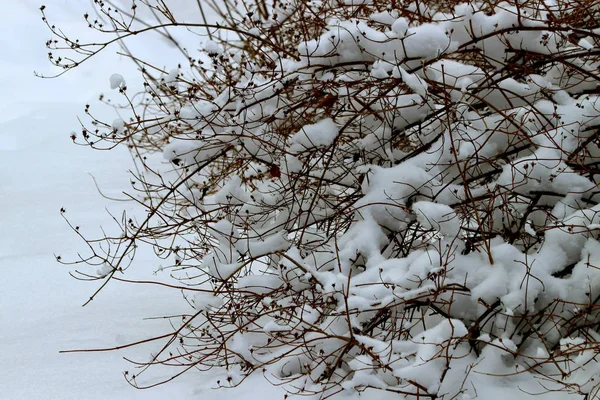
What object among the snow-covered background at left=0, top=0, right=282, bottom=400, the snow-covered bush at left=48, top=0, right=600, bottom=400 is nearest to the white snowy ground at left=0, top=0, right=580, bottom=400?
the snow-covered background at left=0, top=0, right=282, bottom=400

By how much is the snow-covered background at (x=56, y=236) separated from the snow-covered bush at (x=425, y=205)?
36cm

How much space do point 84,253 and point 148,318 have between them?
1681mm

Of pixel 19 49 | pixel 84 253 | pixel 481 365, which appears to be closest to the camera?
pixel 481 365

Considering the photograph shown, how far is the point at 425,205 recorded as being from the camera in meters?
2.71

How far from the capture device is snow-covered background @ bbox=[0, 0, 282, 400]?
297cm

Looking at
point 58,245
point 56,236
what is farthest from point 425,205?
point 56,236

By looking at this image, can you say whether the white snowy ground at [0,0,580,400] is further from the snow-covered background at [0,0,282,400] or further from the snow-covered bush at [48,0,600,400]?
the snow-covered bush at [48,0,600,400]

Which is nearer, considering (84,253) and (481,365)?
(481,365)

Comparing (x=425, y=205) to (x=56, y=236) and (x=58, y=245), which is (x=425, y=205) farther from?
(x=56, y=236)

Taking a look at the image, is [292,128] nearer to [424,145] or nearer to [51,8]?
[424,145]

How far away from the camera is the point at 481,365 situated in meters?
2.68

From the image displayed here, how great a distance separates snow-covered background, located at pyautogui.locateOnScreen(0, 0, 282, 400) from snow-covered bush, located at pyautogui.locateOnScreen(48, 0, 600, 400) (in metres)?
0.36

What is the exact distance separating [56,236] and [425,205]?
355cm

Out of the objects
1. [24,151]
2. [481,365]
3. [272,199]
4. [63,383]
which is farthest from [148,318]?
[24,151]
